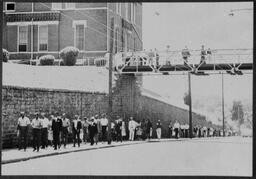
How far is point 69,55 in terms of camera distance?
3170 cm

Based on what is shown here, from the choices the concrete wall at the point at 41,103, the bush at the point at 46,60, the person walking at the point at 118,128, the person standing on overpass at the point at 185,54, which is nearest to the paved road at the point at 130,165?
the concrete wall at the point at 41,103

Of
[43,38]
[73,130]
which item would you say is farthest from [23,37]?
[73,130]

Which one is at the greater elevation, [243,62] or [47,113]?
[243,62]

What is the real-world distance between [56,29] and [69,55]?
13.3ft

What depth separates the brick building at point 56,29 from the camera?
112ft

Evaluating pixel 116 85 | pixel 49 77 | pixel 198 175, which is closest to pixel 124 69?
pixel 116 85

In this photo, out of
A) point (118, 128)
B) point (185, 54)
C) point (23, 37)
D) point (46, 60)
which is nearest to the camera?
point (118, 128)

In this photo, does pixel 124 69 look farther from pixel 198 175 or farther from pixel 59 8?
pixel 198 175

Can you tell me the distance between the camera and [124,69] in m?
31.6

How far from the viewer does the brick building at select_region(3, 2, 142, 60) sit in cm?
3416

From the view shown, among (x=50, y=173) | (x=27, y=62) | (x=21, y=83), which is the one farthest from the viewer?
(x=27, y=62)

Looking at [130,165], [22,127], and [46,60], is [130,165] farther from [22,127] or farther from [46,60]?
[46,60]

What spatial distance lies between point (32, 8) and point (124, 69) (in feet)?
28.8

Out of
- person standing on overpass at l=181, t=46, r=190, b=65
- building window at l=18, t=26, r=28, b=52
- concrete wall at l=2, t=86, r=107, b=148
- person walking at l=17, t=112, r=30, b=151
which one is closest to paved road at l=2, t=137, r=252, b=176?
person walking at l=17, t=112, r=30, b=151
